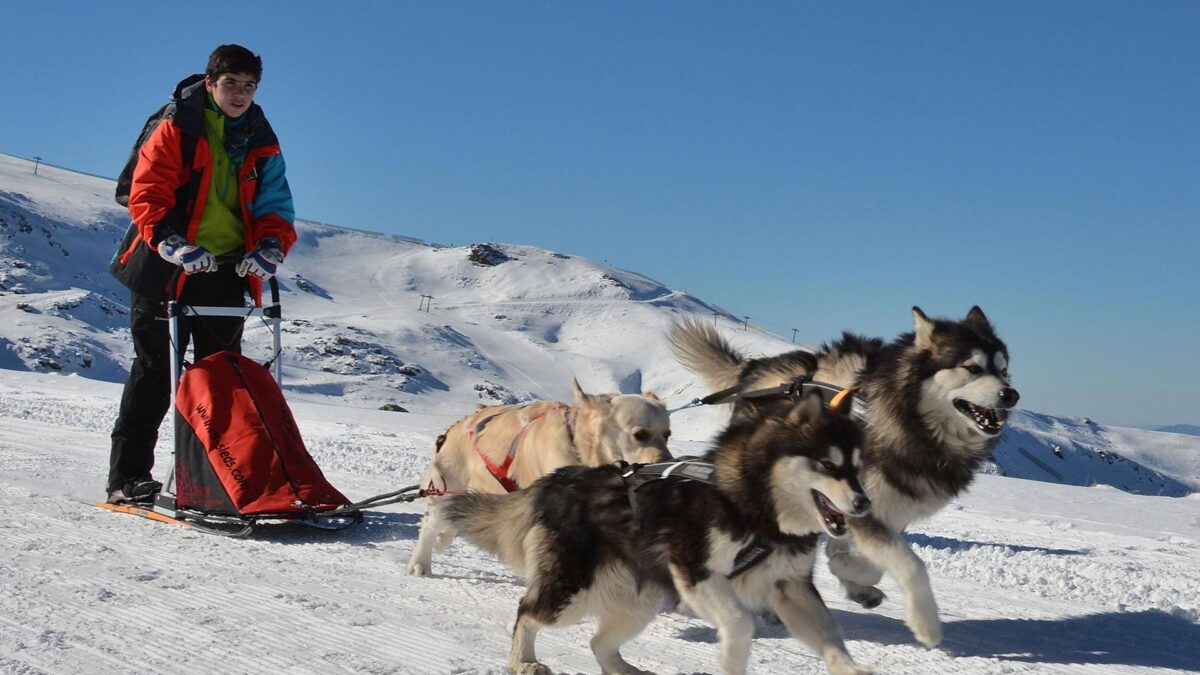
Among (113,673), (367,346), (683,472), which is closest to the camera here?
Answer: (113,673)

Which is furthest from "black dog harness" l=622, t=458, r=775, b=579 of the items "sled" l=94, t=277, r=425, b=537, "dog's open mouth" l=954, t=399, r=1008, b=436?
"sled" l=94, t=277, r=425, b=537

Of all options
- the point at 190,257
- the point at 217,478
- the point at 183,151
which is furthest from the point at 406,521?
the point at 183,151

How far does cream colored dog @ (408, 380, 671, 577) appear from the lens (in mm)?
5492

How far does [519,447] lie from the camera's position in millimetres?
5922

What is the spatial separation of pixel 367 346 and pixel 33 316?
1565 cm

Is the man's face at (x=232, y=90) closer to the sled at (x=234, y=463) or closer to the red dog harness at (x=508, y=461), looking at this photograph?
the sled at (x=234, y=463)

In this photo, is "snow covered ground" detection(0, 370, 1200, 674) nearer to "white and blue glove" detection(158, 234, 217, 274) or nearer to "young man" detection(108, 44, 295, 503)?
"young man" detection(108, 44, 295, 503)

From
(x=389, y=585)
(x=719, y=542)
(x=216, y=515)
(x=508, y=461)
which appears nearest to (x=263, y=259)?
(x=216, y=515)

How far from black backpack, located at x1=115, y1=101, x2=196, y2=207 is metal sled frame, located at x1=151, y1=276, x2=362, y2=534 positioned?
0.80 meters

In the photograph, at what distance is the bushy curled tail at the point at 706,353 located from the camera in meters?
7.24

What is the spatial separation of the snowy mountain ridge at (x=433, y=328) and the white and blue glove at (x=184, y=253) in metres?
25.7

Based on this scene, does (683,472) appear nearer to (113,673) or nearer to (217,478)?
(113,673)

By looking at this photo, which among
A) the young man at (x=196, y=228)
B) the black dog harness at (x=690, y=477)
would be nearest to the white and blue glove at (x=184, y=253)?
the young man at (x=196, y=228)

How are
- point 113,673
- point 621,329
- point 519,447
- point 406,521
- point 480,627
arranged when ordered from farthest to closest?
point 621,329
point 406,521
point 519,447
point 480,627
point 113,673
